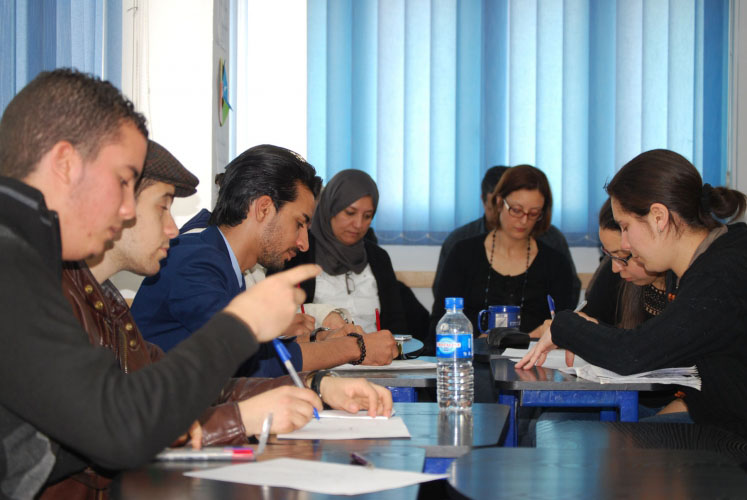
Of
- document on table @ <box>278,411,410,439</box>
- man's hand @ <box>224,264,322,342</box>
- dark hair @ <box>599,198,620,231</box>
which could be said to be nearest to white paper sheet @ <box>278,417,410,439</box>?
document on table @ <box>278,411,410,439</box>

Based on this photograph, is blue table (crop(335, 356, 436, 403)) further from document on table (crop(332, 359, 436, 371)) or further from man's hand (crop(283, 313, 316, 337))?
man's hand (crop(283, 313, 316, 337))

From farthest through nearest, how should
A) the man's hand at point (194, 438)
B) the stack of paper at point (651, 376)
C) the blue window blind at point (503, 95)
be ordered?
1. the blue window blind at point (503, 95)
2. the stack of paper at point (651, 376)
3. the man's hand at point (194, 438)

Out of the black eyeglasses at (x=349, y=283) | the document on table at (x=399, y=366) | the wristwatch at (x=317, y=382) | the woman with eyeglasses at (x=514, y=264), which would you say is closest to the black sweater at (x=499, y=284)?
the woman with eyeglasses at (x=514, y=264)

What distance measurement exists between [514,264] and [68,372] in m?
3.22

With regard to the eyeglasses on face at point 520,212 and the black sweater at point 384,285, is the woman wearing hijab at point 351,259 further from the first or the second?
the eyeglasses on face at point 520,212

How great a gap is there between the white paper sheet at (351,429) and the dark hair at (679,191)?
1.06 meters

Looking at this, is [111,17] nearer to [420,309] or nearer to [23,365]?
[420,309]

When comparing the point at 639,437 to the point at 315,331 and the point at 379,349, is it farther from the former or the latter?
the point at 315,331

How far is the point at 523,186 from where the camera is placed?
396 cm

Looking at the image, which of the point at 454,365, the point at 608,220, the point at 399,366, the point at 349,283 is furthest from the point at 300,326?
the point at 349,283

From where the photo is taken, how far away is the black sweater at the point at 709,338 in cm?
195

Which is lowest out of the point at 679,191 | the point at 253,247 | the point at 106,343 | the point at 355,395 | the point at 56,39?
the point at 355,395

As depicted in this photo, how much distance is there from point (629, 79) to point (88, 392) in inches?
194

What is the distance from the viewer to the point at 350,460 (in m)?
1.23
